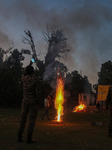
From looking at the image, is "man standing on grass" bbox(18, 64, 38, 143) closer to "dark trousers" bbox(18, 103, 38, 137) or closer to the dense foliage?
"dark trousers" bbox(18, 103, 38, 137)

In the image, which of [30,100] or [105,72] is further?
[105,72]

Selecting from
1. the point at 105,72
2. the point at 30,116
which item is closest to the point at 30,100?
the point at 30,116

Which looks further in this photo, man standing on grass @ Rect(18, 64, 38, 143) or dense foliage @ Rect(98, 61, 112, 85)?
dense foliage @ Rect(98, 61, 112, 85)

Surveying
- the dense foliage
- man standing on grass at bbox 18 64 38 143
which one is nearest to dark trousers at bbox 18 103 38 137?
man standing on grass at bbox 18 64 38 143

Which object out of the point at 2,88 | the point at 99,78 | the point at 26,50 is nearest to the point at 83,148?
the point at 2,88

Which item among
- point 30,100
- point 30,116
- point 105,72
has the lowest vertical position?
point 30,116

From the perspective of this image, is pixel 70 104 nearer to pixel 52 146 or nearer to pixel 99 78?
pixel 99 78

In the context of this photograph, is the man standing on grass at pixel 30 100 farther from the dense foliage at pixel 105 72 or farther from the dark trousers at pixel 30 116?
the dense foliage at pixel 105 72

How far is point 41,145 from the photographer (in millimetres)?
5488

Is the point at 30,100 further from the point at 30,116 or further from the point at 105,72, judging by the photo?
the point at 105,72

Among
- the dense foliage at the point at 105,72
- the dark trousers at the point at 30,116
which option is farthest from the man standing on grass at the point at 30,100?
the dense foliage at the point at 105,72

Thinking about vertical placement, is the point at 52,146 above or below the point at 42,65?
below

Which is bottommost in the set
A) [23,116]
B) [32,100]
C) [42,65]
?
[23,116]

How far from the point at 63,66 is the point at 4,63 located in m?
14.2
